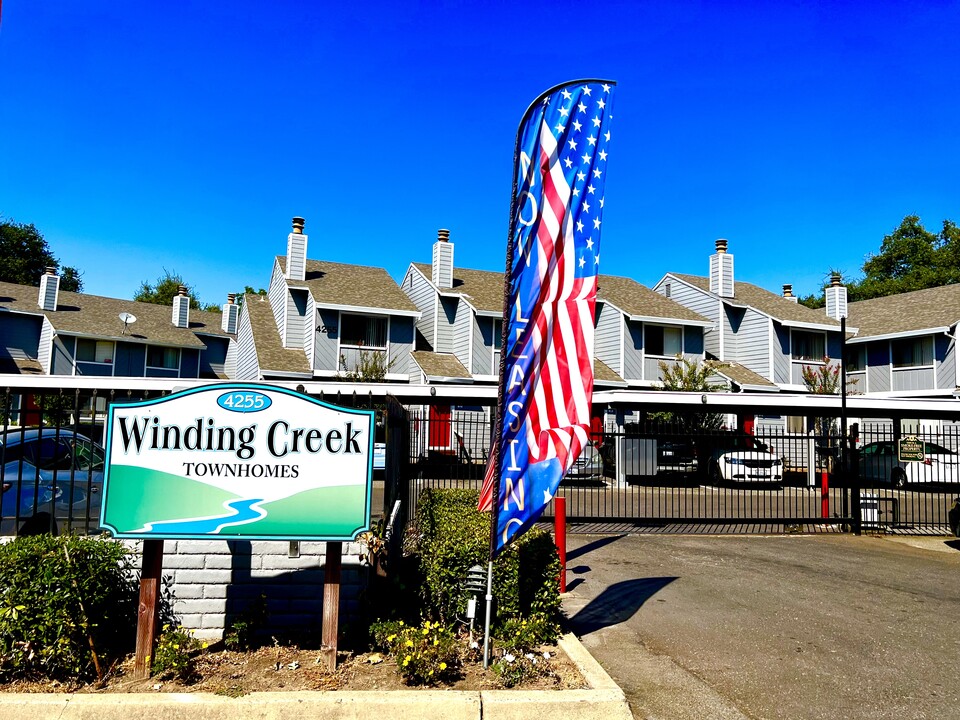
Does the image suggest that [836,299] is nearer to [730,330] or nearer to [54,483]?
[730,330]

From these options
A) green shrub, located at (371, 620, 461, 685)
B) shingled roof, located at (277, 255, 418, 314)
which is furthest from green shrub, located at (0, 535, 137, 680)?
shingled roof, located at (277, 255, 418, 314)

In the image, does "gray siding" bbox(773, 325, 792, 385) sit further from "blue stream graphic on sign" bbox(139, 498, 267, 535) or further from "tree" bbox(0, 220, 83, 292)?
"tree" bbox(0, 220, 83, 292)

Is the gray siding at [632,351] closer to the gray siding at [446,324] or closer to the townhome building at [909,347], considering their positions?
the gray siding at [446,324]

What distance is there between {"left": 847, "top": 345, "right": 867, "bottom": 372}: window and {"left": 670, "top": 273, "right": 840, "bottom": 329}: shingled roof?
206 cm

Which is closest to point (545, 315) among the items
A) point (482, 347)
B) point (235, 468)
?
point (235, 468)

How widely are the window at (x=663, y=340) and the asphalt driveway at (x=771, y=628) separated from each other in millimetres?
20795

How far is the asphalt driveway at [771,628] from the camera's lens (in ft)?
17.4

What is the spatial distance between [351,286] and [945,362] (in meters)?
24.9

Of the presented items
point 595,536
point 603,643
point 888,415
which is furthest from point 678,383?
point 603,643

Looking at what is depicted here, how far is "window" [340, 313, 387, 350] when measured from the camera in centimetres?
3031

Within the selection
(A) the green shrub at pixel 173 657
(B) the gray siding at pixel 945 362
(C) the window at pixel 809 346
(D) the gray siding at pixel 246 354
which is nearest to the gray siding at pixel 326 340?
(D) the gray siding at pixel 246 354

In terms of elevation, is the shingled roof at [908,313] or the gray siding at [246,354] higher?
the shingled roof at [908,313]

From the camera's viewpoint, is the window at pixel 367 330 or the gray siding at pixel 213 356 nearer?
the window at pixel 367 330

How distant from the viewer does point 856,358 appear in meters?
36.4
